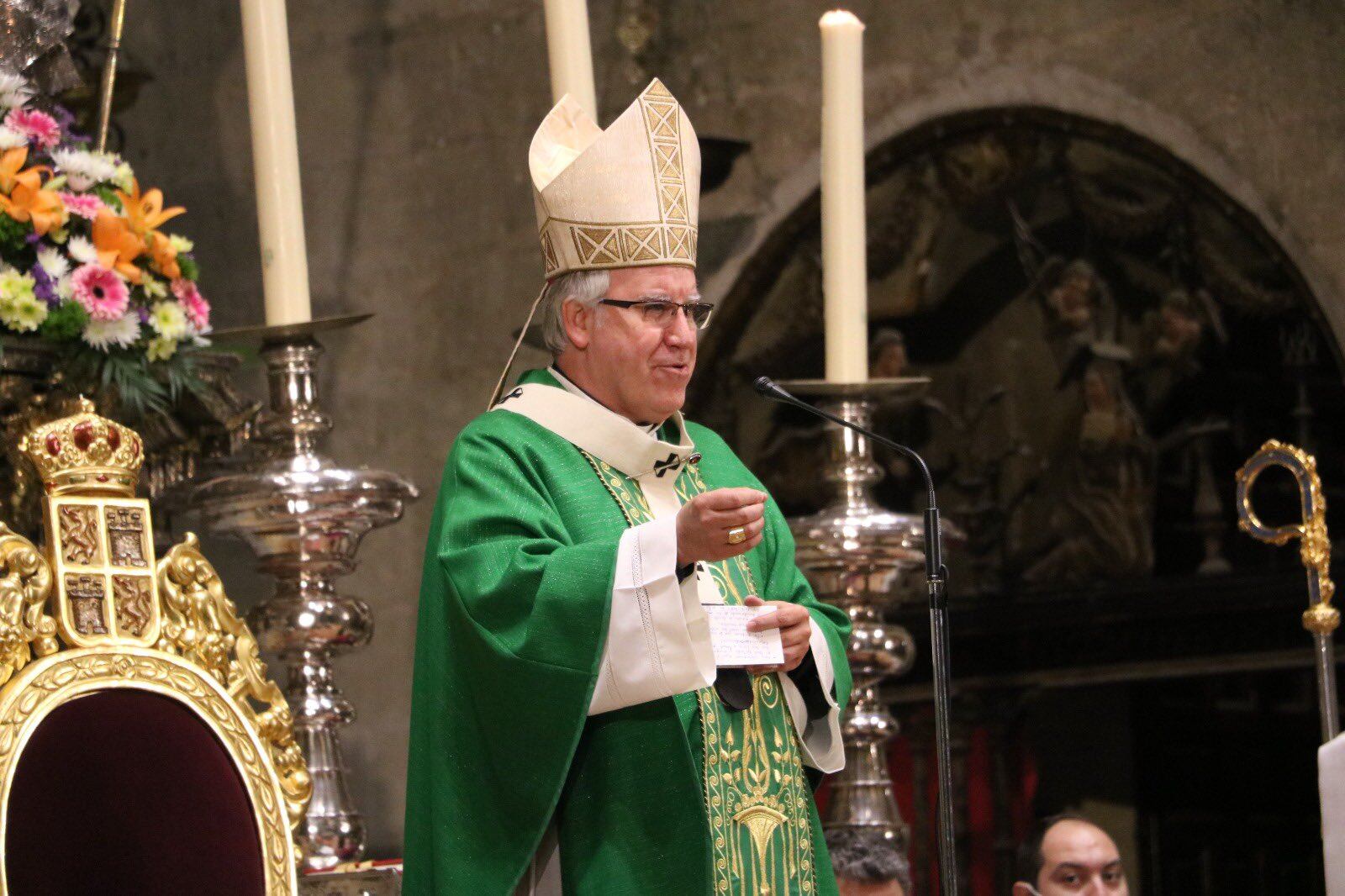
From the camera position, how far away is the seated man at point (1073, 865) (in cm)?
378

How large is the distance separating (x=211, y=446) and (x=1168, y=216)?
2.69 m

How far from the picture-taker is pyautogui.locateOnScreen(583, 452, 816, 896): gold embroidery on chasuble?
2.95m

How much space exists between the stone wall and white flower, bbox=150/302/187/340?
6.87 feet

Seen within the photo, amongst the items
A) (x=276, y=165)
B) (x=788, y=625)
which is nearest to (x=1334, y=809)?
(x=788, y=625)

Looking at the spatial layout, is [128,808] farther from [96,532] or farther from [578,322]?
[578,322]

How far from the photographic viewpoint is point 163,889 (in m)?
2.95

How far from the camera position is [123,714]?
3.02m

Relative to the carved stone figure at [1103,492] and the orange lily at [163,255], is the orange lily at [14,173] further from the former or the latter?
the carved stone figure at [1103,492]

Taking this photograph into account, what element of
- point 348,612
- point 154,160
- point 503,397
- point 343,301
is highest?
point 154,160

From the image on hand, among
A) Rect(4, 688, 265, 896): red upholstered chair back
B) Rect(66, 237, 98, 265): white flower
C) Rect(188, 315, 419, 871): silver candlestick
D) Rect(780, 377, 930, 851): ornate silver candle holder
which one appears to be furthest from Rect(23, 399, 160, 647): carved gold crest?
Rect(780, 377, 930, 851): ornate silver candle holder

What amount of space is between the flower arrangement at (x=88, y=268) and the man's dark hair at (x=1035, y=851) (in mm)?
1764

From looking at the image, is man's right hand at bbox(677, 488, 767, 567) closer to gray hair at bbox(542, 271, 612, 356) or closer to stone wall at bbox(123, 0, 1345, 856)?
gray hair at bbox(542, 271, 612, 356)

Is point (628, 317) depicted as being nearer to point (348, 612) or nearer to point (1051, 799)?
point (348, 612)

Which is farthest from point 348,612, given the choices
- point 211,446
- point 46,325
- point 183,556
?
point 211,446
